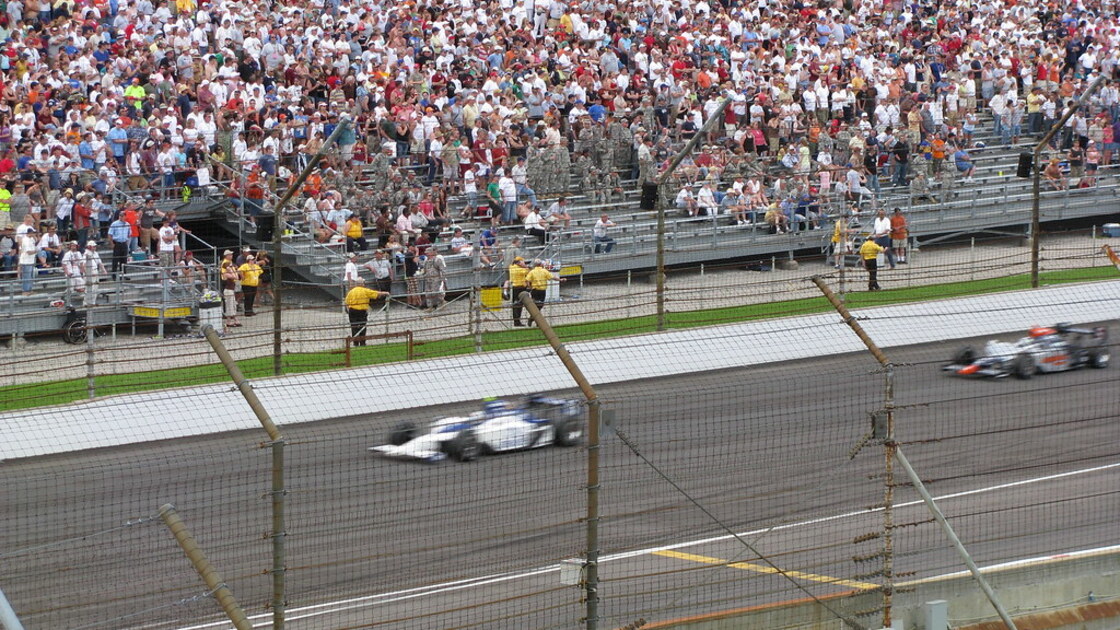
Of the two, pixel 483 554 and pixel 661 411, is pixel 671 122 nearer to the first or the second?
pixel 661 411

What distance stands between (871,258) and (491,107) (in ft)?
27.9

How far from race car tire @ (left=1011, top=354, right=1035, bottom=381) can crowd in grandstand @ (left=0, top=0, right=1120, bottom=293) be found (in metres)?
11.8

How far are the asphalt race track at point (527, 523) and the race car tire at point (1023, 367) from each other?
1.33 m

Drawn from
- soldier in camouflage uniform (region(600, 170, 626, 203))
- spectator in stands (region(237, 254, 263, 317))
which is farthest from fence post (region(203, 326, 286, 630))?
soldier in camouflage uniform (region(600, 170, 626, 203))

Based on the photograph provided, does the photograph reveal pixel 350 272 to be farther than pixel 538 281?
Yes

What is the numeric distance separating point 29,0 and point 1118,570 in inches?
1040

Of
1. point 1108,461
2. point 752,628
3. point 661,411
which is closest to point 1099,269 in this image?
point 1108,461

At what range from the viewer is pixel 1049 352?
19.0 meters

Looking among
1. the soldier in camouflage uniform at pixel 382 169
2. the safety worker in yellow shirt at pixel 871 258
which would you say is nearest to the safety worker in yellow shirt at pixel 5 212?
the soldier in camouflage uniform at pixel 382 169

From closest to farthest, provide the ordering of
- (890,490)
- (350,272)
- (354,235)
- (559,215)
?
(890,490) < (350,272) < (354,235) < (559,215)

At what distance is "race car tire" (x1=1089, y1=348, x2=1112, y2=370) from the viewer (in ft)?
63.6

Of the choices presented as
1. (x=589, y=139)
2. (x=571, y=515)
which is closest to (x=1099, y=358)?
(x=571, y=515)

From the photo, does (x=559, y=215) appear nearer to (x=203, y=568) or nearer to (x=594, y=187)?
(x=594, y=187)

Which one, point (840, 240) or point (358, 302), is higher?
point (840, 240)
